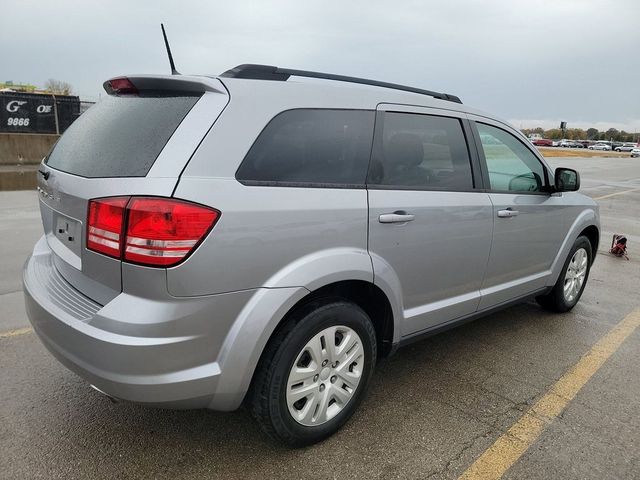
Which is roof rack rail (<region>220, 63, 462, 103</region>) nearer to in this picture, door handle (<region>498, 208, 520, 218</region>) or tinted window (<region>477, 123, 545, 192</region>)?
tinted window (<region>477, 123, 545, 192</region>)

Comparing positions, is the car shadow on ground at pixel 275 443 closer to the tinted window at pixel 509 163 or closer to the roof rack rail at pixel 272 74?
the tinted window at pixel 509 163

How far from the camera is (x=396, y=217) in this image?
8.55 ft

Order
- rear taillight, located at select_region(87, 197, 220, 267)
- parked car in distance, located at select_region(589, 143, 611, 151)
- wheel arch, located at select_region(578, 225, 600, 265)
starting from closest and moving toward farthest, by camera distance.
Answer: rear taillight, located at select_region(87, 197, 220, 267)
wheel arch, located at select_region(578, 225, 600, 265)
parked car in distance, located at select_region(589, 143, 611, 151)

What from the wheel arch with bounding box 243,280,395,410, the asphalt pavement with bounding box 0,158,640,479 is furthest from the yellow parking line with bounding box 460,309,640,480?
the wheel arch with bounding box 243,280,395,410

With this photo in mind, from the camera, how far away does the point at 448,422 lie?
2787 millimetres

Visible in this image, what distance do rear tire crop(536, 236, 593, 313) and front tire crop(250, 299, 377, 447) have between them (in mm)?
2520

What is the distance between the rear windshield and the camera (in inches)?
81.7

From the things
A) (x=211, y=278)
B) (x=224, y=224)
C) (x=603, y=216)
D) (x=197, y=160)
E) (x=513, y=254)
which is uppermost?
(x=197, y=160)

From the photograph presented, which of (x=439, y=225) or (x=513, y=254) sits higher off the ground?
(x=439, y=225)

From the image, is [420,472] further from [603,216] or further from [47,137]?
[47,137]

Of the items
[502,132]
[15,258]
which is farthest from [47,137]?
[502,132]

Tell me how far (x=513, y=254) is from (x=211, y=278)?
2420 millimetres

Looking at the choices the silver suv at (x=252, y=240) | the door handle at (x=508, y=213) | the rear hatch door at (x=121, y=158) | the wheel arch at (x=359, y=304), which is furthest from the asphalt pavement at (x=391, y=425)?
the door handle at (x=508, y=213)

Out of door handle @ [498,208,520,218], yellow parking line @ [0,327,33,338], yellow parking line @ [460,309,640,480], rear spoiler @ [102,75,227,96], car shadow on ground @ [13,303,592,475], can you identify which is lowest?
yellow parking line @ [460,309,640,480]
